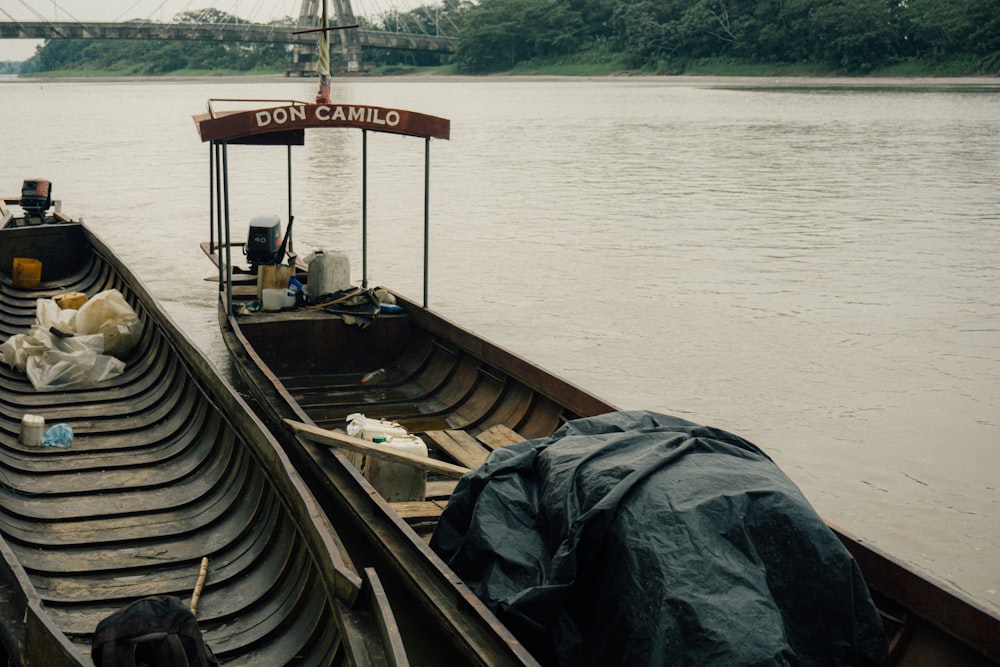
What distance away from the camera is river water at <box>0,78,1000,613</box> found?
9.88 metres

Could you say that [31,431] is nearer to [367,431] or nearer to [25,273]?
[367,431]

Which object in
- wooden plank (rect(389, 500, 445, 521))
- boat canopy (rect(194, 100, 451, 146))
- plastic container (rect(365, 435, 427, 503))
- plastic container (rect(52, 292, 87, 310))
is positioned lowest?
wooden plank (rect(389, 500, 445, 521))

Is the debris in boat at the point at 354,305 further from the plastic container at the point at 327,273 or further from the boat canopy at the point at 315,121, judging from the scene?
the boat canopy at the point at 315,121

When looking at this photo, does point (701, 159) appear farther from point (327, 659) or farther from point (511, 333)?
point (327, 659)

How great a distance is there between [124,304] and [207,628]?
5.35 m

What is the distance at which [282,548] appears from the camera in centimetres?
528

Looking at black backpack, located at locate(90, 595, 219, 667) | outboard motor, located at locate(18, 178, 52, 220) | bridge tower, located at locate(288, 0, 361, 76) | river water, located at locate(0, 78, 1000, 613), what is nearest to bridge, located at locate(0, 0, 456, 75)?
bridge tower, located at locate(288, 0, 361, 76)

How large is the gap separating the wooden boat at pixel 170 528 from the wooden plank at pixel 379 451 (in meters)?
0.44

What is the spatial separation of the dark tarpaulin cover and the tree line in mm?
74301

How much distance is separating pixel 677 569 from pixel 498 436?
3437 mm

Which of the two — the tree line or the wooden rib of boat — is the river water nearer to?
the wooden rib of boat

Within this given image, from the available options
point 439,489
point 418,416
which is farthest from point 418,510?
point 418,416

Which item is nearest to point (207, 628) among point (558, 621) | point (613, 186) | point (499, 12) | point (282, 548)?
point (282, 548)

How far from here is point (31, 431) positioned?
707 cm
